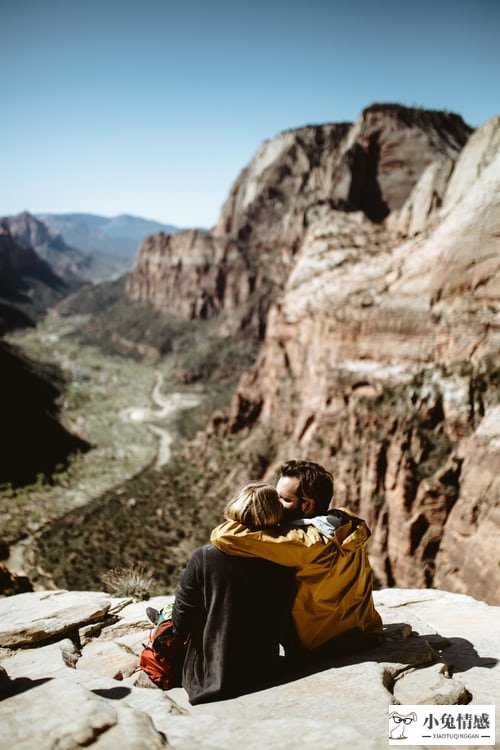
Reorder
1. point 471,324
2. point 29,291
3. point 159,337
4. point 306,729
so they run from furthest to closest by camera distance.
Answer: point 29,291
point 159,337
point 471,324
point 306,729

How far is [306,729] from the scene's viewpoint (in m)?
4.17

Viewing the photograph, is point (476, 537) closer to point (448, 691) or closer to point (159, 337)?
point (448, 691)

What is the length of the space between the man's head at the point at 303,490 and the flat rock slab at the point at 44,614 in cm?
462

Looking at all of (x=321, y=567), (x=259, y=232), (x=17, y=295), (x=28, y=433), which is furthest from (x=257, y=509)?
(x=17, y=295)

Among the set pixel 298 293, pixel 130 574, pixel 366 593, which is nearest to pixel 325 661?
pixel 366 593

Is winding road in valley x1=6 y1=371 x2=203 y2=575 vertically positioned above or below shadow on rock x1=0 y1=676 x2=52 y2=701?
below

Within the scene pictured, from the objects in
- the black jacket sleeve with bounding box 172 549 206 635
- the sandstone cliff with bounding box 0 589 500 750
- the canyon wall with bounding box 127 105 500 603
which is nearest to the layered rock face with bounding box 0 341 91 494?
the canyon wall with bounding box 127 105 500 603

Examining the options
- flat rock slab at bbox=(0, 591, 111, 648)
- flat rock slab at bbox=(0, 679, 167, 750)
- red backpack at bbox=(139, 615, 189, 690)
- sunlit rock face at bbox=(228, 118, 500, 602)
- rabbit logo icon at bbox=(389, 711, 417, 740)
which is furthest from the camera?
sunlit rock face at bbox=(228, 118, 500, 602)

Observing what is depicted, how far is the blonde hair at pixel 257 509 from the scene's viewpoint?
14.8 ft

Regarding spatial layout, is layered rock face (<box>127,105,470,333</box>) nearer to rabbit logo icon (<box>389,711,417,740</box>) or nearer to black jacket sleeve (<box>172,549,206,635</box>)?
black jacket sleeve (<box>172,549,206,635</box>)

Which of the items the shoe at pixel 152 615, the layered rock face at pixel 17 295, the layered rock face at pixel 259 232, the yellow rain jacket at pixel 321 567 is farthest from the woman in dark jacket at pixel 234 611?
the layered rock face at pixel 17 295

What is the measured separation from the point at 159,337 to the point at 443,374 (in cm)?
9480

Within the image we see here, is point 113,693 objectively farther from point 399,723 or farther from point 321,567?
point 399,723

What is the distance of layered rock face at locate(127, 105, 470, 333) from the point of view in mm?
65750
